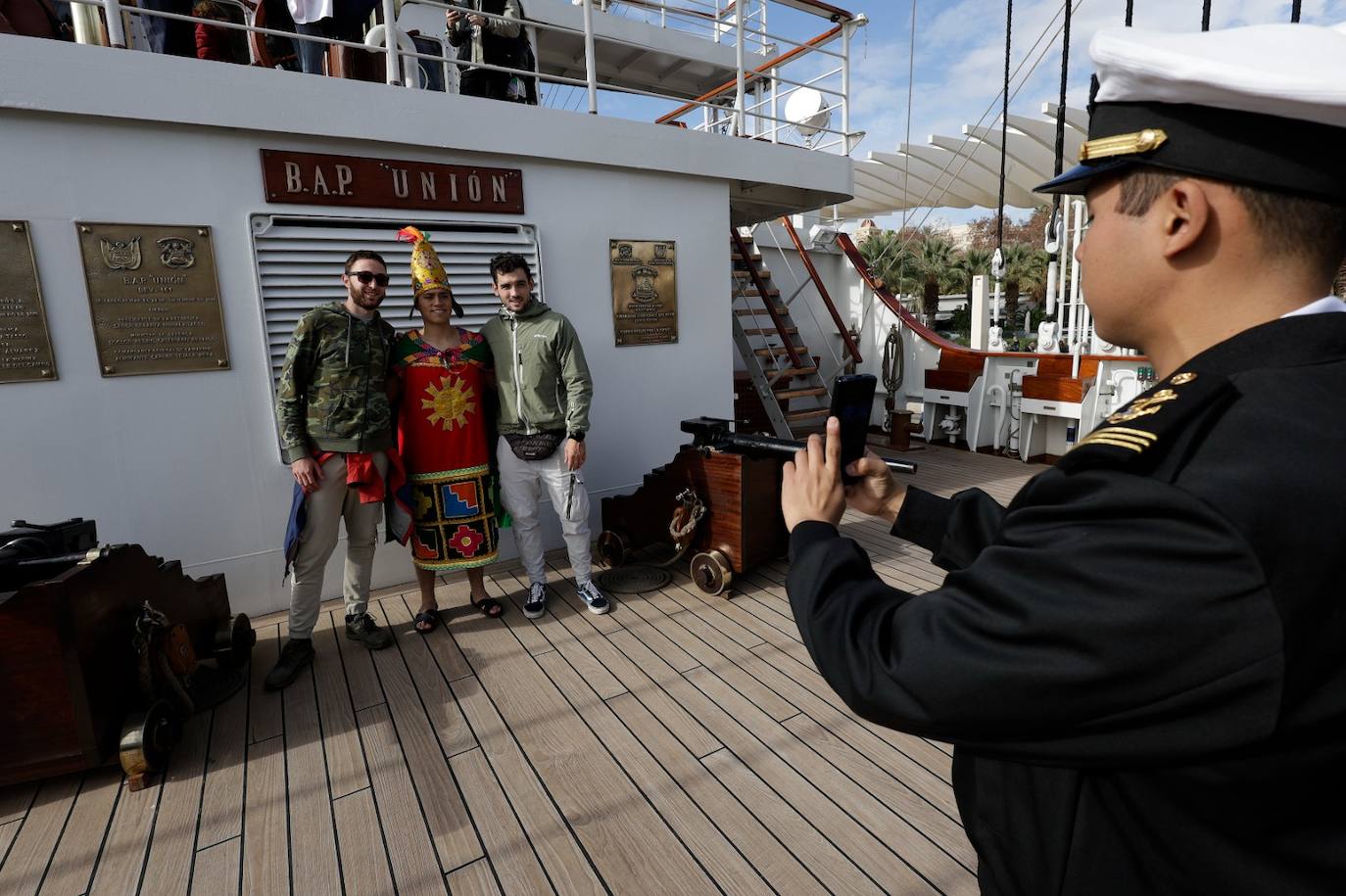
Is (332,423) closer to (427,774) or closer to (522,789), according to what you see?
(427,774)

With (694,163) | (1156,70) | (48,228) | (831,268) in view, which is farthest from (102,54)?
(831,268)

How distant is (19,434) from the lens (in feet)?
9.55

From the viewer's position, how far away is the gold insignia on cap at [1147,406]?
611mm

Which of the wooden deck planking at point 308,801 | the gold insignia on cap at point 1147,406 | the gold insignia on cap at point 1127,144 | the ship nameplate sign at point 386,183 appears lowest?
the wooden deck planking at point 308,801

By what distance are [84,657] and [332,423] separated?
3.67 ft

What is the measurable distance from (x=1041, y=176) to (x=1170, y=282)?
1889cm

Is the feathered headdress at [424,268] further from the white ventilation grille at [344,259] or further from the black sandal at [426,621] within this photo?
the black sandal at [426,621]

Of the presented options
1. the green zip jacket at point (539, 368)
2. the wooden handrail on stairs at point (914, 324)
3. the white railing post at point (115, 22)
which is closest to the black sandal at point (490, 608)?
the green zip jacket at point (539, 368)

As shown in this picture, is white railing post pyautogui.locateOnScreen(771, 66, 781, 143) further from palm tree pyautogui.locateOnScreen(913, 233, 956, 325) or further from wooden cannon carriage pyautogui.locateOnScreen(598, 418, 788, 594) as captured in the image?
palm tree pyautogui.locateOnScreen(913, 233, 956, 325)

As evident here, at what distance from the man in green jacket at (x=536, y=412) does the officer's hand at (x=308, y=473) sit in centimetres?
84

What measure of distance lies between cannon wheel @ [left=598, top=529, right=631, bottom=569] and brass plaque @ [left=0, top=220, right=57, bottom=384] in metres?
2.73

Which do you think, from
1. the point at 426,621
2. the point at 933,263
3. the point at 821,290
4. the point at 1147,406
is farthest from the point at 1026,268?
the point at 1147,406

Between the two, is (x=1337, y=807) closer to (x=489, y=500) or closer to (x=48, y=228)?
(x=489, y=500)

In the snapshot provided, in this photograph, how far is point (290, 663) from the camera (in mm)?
2867
